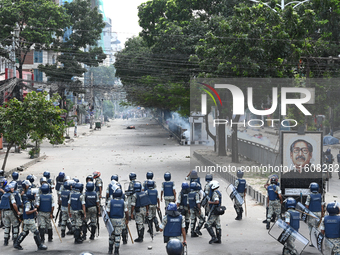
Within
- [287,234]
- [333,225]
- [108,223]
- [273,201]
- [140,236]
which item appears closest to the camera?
[333,225]

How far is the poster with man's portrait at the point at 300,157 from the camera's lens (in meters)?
13.3

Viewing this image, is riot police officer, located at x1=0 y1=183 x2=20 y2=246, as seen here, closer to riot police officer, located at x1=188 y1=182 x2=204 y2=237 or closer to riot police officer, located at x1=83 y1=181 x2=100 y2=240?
riot police officer, located at x1=83 y1=181 x2=100 y2=240

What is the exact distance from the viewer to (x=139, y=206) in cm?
1062

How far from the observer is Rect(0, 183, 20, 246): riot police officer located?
1034cm

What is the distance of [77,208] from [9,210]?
155 cm

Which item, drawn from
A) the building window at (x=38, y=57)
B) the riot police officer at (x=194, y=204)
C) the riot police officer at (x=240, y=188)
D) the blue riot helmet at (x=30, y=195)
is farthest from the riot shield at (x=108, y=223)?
the building window at (x=38, y=57)

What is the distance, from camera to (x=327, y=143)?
31.0 metres

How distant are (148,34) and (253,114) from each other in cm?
2021

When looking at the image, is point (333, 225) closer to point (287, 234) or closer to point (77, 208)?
point (287, 234)

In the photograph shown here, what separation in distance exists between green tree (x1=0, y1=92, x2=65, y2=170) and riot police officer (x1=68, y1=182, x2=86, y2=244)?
10.8 metres

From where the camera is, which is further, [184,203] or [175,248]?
[184,203]

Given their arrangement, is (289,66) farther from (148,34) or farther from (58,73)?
(58,73)

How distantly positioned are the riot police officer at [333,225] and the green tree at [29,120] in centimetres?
1506

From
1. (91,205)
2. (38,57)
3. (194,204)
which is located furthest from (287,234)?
(38,57)
